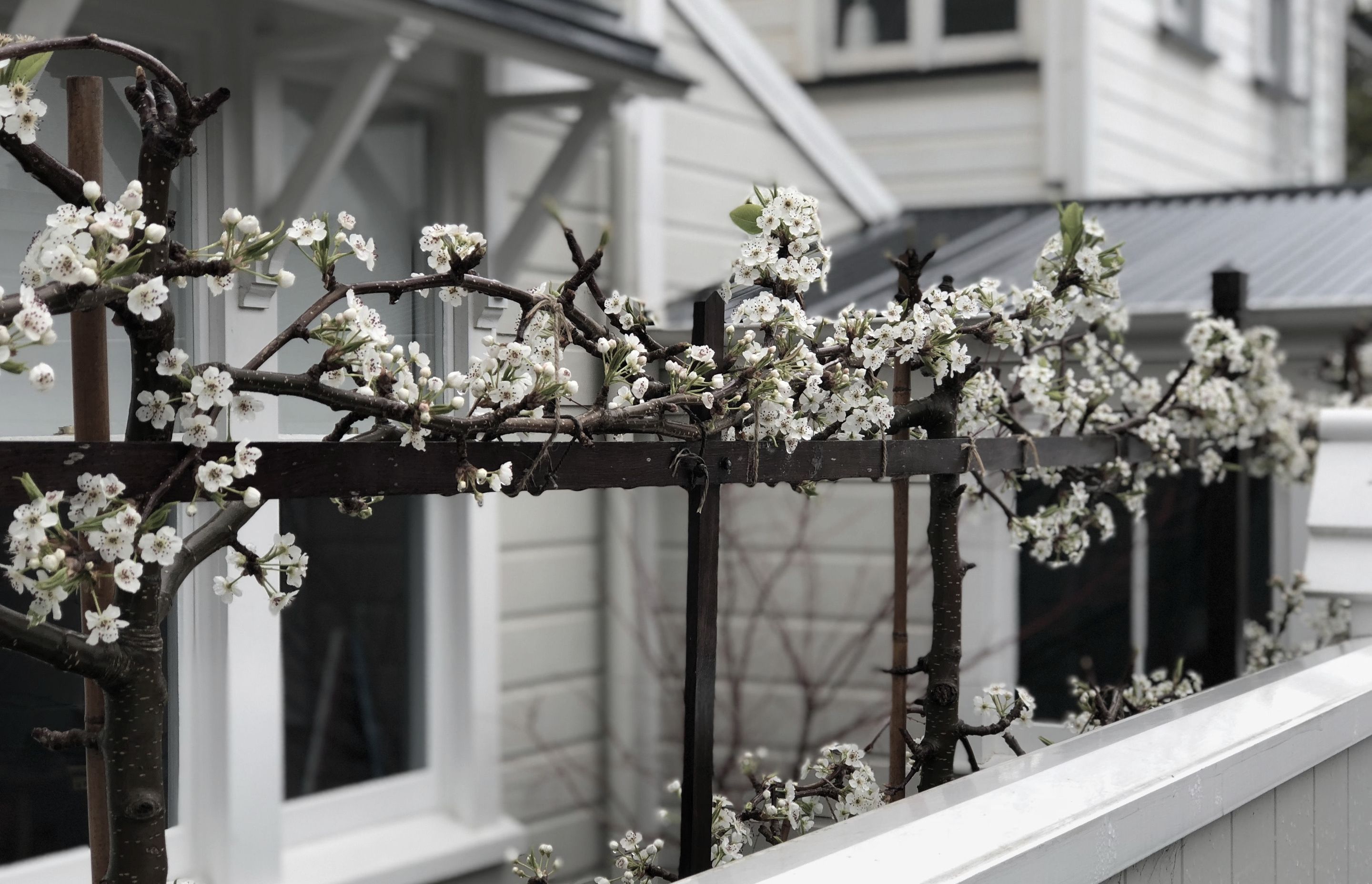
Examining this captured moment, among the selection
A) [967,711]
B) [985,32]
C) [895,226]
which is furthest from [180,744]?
[985,32]

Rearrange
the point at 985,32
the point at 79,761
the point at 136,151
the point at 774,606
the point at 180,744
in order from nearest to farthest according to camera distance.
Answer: the point at 136,151 < the point at 180,744 < the point at 79,761 < the point at 774,606 < the point at 985,32

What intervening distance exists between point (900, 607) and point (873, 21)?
495 cm

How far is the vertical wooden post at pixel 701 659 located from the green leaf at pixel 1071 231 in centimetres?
70

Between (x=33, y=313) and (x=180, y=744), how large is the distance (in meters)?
0.64

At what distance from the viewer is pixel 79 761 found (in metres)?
2.51

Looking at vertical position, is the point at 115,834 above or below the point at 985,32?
below

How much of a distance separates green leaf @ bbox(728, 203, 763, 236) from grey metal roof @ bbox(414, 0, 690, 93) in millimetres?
1592

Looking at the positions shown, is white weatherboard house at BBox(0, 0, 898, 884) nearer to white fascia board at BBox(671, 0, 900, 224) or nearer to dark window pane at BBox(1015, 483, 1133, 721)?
white fascia board at BBox(671, 0, 900, 224)

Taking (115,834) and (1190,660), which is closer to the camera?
(115,834)

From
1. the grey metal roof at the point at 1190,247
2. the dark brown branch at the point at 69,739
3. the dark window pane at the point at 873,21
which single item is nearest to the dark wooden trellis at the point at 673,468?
the dark brown branch at the point at 69,739

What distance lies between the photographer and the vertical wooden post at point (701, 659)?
1.37 meters

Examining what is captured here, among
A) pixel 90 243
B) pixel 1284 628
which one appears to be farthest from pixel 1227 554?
pixel 90 243

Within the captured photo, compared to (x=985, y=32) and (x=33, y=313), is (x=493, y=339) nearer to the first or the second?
(x=33, y=313)

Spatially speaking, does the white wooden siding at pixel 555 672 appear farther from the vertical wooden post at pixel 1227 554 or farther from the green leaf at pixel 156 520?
the green leaf at pixel 156 520
